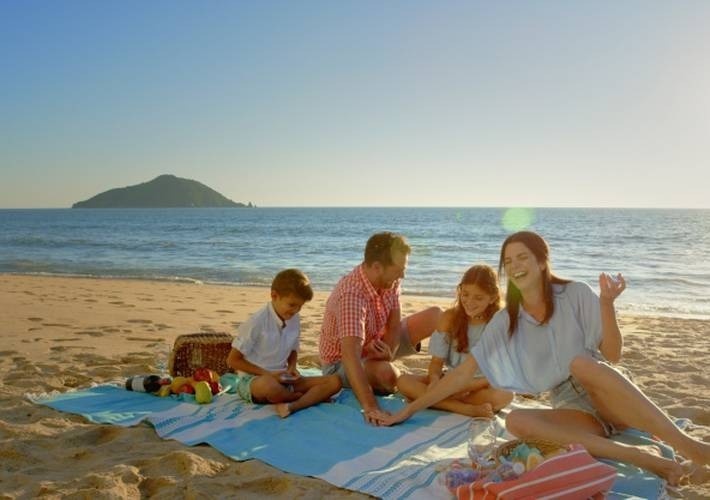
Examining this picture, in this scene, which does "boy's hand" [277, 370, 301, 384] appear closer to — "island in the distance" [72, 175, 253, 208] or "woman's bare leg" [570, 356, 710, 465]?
"woman's bare leg" [570, 356, 710, 465]

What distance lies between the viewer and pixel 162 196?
147 meters

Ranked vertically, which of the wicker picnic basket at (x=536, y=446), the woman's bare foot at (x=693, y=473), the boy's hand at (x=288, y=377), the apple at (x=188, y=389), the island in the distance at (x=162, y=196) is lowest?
the apple at (x=188, y=389)

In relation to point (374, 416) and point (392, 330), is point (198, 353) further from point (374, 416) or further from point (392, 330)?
point (374, 416)

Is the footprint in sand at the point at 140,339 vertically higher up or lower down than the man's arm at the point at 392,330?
lower down

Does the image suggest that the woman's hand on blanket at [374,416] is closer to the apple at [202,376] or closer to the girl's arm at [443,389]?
the girl's arm at [443,389]

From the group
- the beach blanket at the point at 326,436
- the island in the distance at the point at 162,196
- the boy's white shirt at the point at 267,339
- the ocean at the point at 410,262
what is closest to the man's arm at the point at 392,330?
the beach blanket at the point at 326,436

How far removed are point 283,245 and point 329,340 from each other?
28.5 metres

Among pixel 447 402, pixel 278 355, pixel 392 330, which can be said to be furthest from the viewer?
pixel 392 330

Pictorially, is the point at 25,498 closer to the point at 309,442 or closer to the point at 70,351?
the point at 309,442

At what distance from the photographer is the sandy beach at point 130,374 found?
3.43 metres

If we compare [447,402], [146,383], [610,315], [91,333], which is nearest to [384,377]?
[447,402]

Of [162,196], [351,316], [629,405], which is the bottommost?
[629,405]

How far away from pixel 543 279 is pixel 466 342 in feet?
3.84

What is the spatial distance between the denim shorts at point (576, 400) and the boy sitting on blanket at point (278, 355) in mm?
1673
